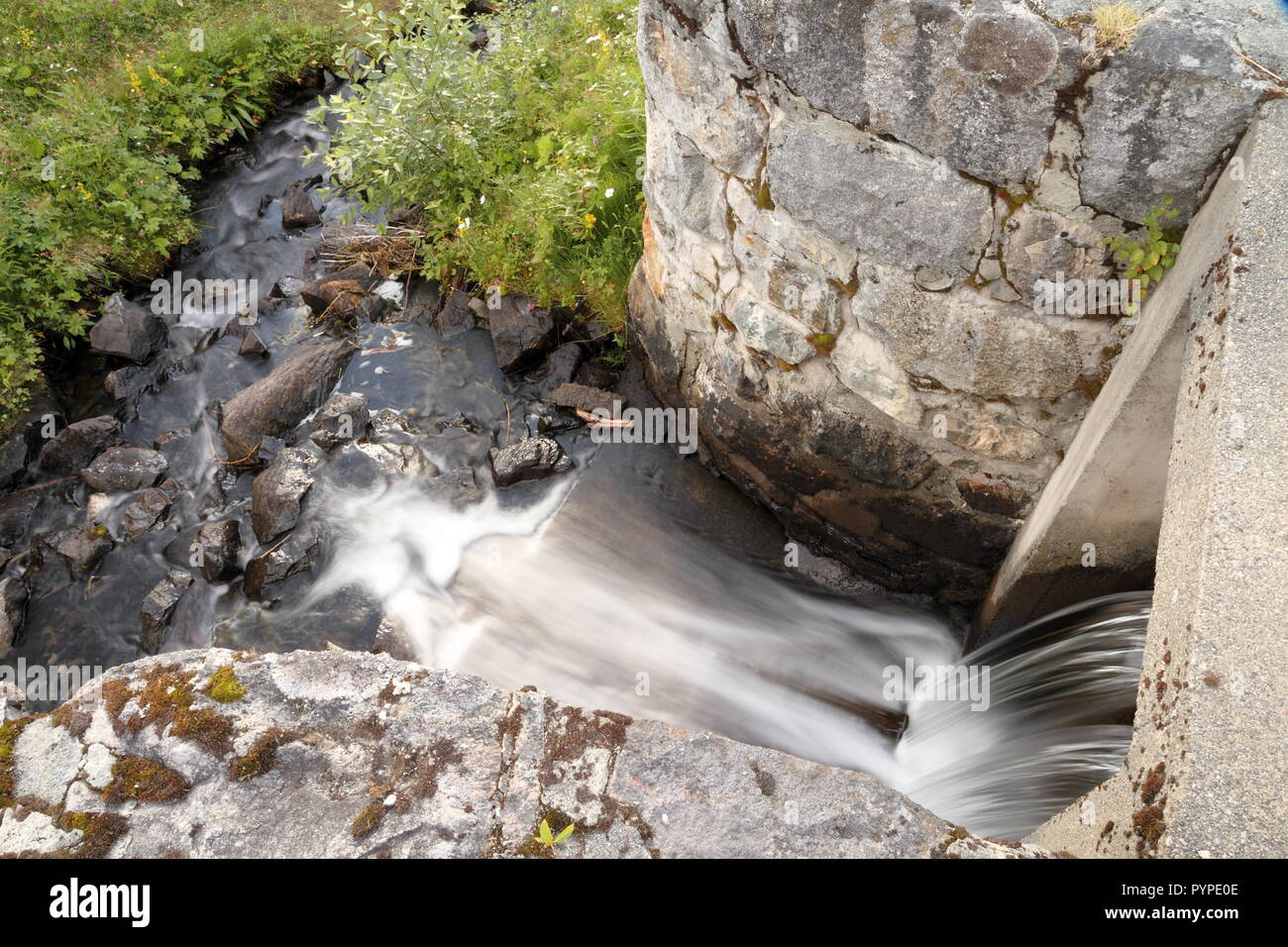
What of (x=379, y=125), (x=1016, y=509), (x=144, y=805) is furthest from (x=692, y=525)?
(x=379, y=125)

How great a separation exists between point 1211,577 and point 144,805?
236cm

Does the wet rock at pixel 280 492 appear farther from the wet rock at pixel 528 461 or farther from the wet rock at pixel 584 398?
the wet rock at pixel 584 398

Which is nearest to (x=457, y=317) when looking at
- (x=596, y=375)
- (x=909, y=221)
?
(x=596, y=375)

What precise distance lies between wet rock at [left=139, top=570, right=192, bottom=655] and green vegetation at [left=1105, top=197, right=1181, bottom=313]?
5.01 meters

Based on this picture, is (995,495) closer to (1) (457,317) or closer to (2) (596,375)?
(2) (596,375)

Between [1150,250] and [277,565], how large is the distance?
14.9 feet

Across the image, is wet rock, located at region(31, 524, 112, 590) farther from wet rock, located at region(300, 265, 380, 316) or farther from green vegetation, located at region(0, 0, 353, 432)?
wet rock, located at region(300, 265, 380, 316)

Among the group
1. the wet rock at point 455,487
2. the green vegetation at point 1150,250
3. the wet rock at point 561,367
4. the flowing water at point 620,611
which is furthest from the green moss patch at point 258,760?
the wet rock at point 561,367

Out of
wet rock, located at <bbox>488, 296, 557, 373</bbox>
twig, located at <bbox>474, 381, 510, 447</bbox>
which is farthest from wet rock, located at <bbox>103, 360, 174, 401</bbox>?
wet rock, located at <bbox>488, 296, 557, 373</bbox>

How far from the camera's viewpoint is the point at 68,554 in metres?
4.91

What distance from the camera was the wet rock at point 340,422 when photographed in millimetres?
5371

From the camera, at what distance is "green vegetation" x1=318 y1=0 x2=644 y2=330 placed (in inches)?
208

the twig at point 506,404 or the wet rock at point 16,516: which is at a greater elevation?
the twig at point 506,404

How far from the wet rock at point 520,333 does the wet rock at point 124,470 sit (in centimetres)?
242
